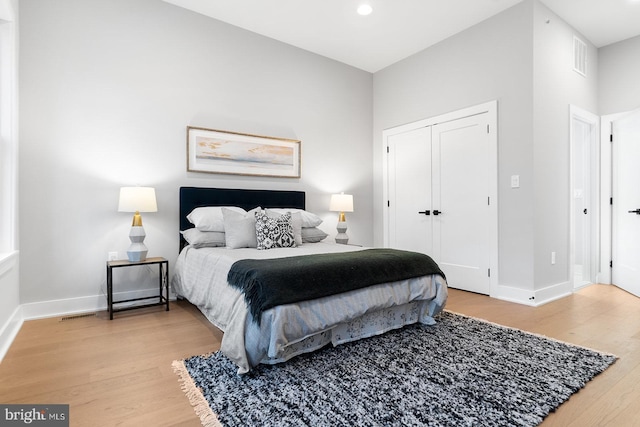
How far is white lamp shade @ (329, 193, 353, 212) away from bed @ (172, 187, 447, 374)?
100cm

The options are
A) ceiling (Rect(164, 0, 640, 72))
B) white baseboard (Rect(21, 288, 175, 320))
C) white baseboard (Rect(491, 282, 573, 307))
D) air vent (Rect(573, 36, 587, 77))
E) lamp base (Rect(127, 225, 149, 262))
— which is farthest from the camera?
air vent (Rect(573, 36, 587, 77))

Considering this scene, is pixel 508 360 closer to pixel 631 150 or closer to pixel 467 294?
pixel 467 294

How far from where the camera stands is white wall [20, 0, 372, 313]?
2.84 m

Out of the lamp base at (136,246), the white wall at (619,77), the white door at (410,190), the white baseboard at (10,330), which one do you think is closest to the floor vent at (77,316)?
the white baseboard at (10,330)

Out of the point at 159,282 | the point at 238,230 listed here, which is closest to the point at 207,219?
the point at 238,230

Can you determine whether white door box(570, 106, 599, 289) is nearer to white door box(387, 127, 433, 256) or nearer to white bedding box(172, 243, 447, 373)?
white door box(387, 127, 433, 256)

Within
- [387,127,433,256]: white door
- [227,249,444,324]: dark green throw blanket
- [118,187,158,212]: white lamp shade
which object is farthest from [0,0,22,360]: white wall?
[387,127,433,256]: white door

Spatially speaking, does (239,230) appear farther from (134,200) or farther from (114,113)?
(114,113)

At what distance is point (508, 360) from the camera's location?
80.2 inches

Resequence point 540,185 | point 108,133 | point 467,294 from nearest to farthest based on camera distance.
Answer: point 108,133, point 540,185, point 467,294

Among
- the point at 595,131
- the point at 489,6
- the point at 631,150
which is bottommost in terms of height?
the point at 631,150

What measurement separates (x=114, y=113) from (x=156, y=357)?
7.51 feet

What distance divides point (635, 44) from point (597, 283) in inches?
114

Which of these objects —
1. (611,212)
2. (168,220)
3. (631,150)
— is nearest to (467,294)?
(611,212)
